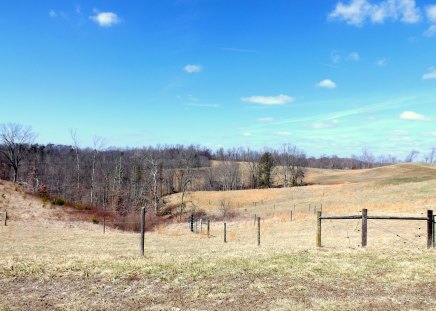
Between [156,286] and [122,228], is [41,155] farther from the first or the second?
[156,286]

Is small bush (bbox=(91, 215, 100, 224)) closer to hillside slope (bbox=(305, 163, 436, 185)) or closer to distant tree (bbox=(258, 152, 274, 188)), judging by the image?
hillside slope (bbox=(305, 163, 436, 185))

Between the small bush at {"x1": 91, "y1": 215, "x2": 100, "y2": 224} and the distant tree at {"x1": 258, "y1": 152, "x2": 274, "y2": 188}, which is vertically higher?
the distant tree at {"x1": 258, "y1": 152, "x2": 274, "y2": 188}

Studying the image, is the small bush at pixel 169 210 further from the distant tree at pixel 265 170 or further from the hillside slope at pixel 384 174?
the hillside slope at pixel 384 174

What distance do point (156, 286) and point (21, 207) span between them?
121ft

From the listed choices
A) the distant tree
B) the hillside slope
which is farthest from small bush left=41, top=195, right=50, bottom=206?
the distant tree

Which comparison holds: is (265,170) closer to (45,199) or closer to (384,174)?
(384,174)

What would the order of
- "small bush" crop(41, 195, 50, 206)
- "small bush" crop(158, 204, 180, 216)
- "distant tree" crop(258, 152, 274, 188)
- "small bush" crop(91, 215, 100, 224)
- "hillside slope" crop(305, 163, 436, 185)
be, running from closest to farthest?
1. "small bush" crop(91, 215, 100, 224)
2. "small bush" crop(41, 195, 50, 206)
3. "small bush" crop(158, 204, 180, 216)
4. "hillside slope" crop(305, 163, 436, 185)
5. "distant tree" crop(258, 152, 274, 188)

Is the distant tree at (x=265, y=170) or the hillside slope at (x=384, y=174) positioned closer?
the hillside slope at (x=384, y=174)

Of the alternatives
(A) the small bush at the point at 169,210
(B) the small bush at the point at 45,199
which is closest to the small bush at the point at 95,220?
(B) the small bush at the point at 45,199

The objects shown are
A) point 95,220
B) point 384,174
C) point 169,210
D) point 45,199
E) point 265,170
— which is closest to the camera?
point 95,220

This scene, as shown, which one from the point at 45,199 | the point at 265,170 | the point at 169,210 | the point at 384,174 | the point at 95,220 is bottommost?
the point at 169,210

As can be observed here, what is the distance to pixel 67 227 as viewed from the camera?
3644 centimetres

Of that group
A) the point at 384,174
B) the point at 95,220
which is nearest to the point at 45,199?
the point at 95,220

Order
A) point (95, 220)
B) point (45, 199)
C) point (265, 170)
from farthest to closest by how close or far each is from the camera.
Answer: point (265, 170) → point (45, 199) → point (95, 220)
